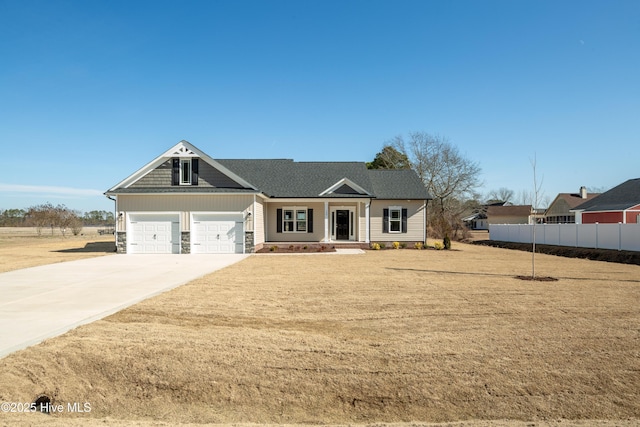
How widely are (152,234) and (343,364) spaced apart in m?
19.2

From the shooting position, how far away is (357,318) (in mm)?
7535

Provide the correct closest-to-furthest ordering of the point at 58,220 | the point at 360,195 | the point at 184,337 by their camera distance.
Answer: the point at 184,337 < the point at 360,195 < the point at 58,220

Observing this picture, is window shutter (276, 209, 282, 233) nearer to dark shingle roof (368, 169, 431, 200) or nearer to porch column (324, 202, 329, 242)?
porch column (324, 202, 329, 242)

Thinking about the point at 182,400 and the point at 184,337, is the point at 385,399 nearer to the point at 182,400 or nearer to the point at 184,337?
the point at 182,400

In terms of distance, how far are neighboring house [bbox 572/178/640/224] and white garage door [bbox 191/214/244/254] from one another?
27781 mm

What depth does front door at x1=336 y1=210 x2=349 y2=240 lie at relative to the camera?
26.8 metres

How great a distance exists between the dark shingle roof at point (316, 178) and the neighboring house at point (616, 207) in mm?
16733

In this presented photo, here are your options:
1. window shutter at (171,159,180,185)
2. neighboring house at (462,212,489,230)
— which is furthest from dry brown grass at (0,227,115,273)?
neighboring house at (462,212,489,230)

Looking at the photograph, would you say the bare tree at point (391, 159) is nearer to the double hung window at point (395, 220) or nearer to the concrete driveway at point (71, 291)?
the double hung window at point (395, 220)

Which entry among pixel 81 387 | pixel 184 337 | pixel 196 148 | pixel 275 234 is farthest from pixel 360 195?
pixel 81 387

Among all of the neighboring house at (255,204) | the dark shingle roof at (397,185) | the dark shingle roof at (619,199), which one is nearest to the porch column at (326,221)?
the neighboring house at (255,204)

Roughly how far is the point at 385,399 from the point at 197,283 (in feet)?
26.6

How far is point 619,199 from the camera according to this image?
33.6 m

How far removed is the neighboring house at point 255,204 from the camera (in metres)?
21.9
